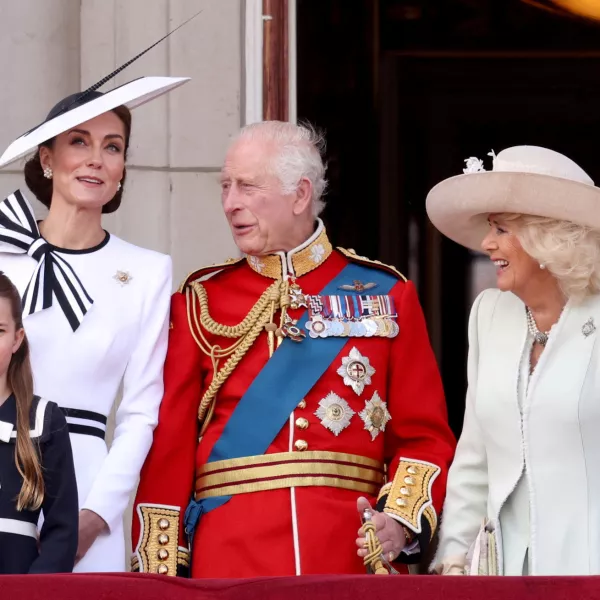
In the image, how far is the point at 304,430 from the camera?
3.97 m

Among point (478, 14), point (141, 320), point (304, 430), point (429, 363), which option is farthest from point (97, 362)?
point (478, 14)

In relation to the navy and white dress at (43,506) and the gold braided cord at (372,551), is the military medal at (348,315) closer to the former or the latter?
the gold braided cord at (372,551)

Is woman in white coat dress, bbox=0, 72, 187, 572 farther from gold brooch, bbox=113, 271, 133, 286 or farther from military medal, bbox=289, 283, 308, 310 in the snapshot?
military medal, bbox=289, 283, 308, 310

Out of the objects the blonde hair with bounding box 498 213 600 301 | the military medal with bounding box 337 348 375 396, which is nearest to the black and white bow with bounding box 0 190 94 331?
the military medal with bounding box 337 348 375 396

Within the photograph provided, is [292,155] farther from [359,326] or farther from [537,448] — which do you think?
[537,448]

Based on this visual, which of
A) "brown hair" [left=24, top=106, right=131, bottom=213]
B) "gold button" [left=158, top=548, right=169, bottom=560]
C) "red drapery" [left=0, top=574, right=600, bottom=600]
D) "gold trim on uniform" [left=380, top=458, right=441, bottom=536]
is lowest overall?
"red drapery" [left=0, top=574, right=600, bottom=600]

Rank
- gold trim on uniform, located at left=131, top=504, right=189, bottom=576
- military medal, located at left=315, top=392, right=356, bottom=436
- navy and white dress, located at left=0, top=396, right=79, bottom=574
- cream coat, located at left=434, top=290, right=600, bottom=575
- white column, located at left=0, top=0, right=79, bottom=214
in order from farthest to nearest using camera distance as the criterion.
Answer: white column, located at left=0, top=0, right=79, bottom=214 < military medal, located at left=315, top=392, right=356, bottom=436 < gold trim on uniform, located at left=131, top=504, right=189, bottom=576 < cream coat, located at left=434, top=290, right=600, bottom=575 < navy and white dress, located at left=0, top=396, right=79, bottom=574

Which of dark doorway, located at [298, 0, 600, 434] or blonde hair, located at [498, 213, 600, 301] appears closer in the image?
blonde hair, located at [498, 213, 600, 301]

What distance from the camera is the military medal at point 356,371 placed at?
4.00 m

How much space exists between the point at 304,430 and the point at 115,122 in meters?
0.79

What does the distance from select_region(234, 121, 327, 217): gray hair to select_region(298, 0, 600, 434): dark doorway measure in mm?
1657

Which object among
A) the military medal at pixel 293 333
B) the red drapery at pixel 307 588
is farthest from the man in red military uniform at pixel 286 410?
the red drapery at pixel 307 588

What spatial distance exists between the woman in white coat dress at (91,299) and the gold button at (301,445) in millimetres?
309

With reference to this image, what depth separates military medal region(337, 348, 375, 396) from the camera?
4.00 meters
